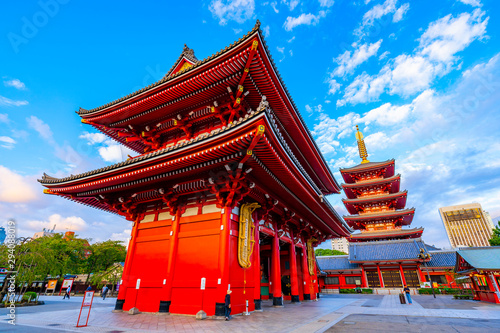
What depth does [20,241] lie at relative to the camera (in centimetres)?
2223

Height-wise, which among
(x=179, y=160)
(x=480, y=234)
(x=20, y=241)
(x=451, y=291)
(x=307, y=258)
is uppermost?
(x=480, y=234)

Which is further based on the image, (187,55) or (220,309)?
(187,55)

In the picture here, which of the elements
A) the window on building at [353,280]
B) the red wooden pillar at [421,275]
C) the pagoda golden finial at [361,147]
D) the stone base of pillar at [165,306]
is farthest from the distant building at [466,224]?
the stone base of pillar at [165,306]

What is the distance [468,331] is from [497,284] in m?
15.1

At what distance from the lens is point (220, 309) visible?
10430 mm

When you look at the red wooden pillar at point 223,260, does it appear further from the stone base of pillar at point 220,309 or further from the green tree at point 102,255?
the green tree at point 102,255

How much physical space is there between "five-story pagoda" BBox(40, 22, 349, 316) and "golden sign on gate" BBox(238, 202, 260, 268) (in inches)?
2.7

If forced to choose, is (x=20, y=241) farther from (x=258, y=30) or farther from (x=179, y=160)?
(x=258, y=30)

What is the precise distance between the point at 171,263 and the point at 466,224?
170m

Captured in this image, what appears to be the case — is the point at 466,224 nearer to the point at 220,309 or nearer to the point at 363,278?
the point at 363,278

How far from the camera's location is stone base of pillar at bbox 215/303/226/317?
10.4m

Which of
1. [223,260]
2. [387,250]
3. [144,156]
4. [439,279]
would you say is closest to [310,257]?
[223,260]

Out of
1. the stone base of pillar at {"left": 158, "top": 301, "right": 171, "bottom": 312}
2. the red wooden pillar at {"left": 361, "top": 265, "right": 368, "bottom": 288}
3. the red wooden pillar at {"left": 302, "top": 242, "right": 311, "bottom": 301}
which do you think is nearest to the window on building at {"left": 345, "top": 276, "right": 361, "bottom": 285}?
the red wooden pillar at {"left": 361, "top": 265, "right": 368, "bottom": 288}

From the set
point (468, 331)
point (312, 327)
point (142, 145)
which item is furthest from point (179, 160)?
point (468, 331)
